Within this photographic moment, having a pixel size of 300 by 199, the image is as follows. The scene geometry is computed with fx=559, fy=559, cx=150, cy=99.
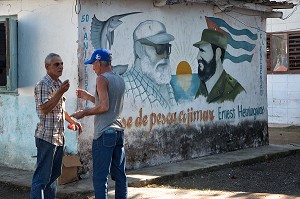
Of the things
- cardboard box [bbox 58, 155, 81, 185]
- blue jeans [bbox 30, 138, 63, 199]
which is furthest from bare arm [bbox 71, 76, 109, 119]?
cardboard box [bbox 58, 155, 81, 185]

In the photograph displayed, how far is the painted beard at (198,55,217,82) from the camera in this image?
33.2ft

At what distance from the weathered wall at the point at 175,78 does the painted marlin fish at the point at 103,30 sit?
15mm

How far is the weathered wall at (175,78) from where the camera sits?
8.53m

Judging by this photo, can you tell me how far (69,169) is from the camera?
7824mm

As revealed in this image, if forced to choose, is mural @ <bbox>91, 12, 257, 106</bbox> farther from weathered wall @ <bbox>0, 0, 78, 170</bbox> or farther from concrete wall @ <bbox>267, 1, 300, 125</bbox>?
Result: concrete wall @ <bbox>267, 1, 300, 125</bbox>

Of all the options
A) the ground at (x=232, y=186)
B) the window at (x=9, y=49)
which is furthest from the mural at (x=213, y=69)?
the window at (x=9, y=49)

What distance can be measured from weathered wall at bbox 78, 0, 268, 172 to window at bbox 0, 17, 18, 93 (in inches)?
48.3

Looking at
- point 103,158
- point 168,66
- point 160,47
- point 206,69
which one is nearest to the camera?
point 103,158

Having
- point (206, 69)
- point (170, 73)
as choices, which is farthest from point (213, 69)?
point (170, 73)

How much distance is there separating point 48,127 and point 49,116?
0.39ft

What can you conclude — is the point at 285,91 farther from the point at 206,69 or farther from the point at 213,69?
the point at 206,69

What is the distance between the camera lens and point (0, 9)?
29.9 ft

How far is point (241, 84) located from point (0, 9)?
4869 millimetres

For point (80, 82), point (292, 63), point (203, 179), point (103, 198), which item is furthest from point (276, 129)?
point (103, 198)
